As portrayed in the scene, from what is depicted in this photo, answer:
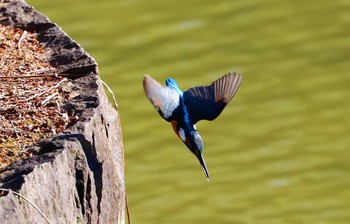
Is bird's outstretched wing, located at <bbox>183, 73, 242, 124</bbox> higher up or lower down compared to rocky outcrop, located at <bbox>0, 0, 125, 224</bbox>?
higher up

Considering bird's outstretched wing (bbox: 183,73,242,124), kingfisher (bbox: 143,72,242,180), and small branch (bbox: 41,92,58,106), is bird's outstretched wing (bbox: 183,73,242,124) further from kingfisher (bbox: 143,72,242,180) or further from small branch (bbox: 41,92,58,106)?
small branch (bbox: 41,92,58,106)

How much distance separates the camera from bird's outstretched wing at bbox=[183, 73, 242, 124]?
15.0 feet

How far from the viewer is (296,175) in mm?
7191

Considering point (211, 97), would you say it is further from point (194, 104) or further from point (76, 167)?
point (76, 167)

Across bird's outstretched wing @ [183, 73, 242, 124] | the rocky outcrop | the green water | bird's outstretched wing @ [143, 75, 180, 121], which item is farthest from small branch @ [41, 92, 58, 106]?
the green water

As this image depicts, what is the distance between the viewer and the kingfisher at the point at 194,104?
456 cm

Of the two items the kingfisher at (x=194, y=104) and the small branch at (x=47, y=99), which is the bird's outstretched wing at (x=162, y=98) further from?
the small branch at (x=47, y=99)

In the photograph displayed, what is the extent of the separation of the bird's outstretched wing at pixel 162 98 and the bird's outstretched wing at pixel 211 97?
2.5 inches

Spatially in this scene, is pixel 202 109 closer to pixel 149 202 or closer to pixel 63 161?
pixel 63 161

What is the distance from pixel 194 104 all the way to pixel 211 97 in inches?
3.0

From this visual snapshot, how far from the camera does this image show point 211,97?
15.2 ft

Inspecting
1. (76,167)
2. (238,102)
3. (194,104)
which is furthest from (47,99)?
(238,102)

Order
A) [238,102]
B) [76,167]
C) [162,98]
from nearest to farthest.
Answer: [76,167], [162,98], [238,102]

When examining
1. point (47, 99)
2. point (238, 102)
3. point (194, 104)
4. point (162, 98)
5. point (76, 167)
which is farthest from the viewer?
point (238, 102)
